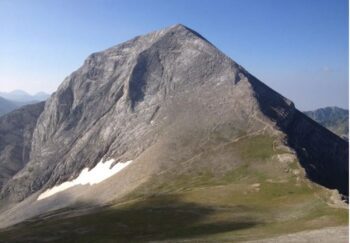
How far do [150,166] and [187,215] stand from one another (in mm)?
82412

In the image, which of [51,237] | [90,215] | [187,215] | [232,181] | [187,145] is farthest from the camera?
[187,145]

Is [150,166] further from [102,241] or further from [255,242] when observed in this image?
[255,242]

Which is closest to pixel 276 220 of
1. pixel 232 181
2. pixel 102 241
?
pixel 102 241

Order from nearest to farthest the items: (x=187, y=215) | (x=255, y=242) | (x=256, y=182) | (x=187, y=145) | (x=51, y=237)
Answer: (x=255, y=242)
(x=51, y=237)
(x=187, y=215)
(x=256, y=182)
(x=187, y=145)

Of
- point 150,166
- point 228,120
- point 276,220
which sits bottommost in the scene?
point 276,220

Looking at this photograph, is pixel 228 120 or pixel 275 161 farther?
pixel 228 120

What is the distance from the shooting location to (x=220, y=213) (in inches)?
3846

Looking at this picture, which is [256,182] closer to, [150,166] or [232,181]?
[232,181]

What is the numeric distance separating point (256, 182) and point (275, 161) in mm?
19315

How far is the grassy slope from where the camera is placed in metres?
79.7

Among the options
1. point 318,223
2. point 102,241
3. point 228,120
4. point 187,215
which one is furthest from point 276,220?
point 228,120

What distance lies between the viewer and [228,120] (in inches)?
7633

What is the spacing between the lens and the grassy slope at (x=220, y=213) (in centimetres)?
7969

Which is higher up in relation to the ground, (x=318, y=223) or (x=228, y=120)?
(x=228, y=120)
